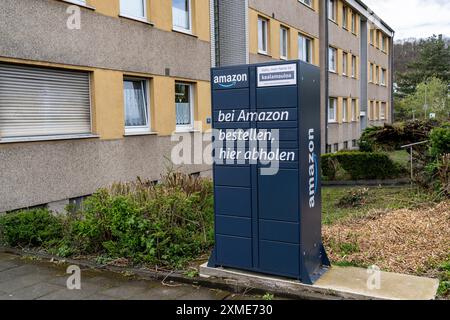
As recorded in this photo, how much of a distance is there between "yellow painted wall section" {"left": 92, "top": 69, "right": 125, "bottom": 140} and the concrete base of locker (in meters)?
6.20

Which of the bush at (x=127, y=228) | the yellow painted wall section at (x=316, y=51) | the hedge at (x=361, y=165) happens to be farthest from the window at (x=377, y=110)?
the bush at (x=127, y=228)

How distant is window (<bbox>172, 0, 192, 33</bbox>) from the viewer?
13020 millimetres

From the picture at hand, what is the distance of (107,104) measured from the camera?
10352mm

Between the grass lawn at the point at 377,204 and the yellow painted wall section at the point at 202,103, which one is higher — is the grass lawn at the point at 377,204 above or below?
below

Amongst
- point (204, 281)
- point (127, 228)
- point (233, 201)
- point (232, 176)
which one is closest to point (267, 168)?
point (232, 176)

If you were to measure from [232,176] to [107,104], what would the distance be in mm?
6356

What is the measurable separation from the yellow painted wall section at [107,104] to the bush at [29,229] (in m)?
3.79

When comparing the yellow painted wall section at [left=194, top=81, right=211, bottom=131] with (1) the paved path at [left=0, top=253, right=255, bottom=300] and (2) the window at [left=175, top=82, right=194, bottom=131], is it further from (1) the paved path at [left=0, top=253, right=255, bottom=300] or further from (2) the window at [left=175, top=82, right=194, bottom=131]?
(1) the paved path at [left=0, top=253, right=255, bottom=300]

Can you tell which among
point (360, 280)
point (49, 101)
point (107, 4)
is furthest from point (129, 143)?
point (360, 280)

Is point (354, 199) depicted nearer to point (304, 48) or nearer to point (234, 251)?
point (234, 251)

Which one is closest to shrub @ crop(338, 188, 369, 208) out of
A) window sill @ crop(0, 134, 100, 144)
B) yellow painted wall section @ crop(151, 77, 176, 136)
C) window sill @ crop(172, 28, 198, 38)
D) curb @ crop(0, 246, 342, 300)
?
yellow painted wall section @ crop(151, 77, 176, 136)

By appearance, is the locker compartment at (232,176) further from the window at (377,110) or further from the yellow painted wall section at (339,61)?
the window at (377,110)

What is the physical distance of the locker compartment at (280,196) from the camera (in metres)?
4.44

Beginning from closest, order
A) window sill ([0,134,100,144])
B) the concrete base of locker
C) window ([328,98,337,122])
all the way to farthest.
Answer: the concrete base of locker, window sill ([0,134,100,144]), window ([328,98,337,122])
